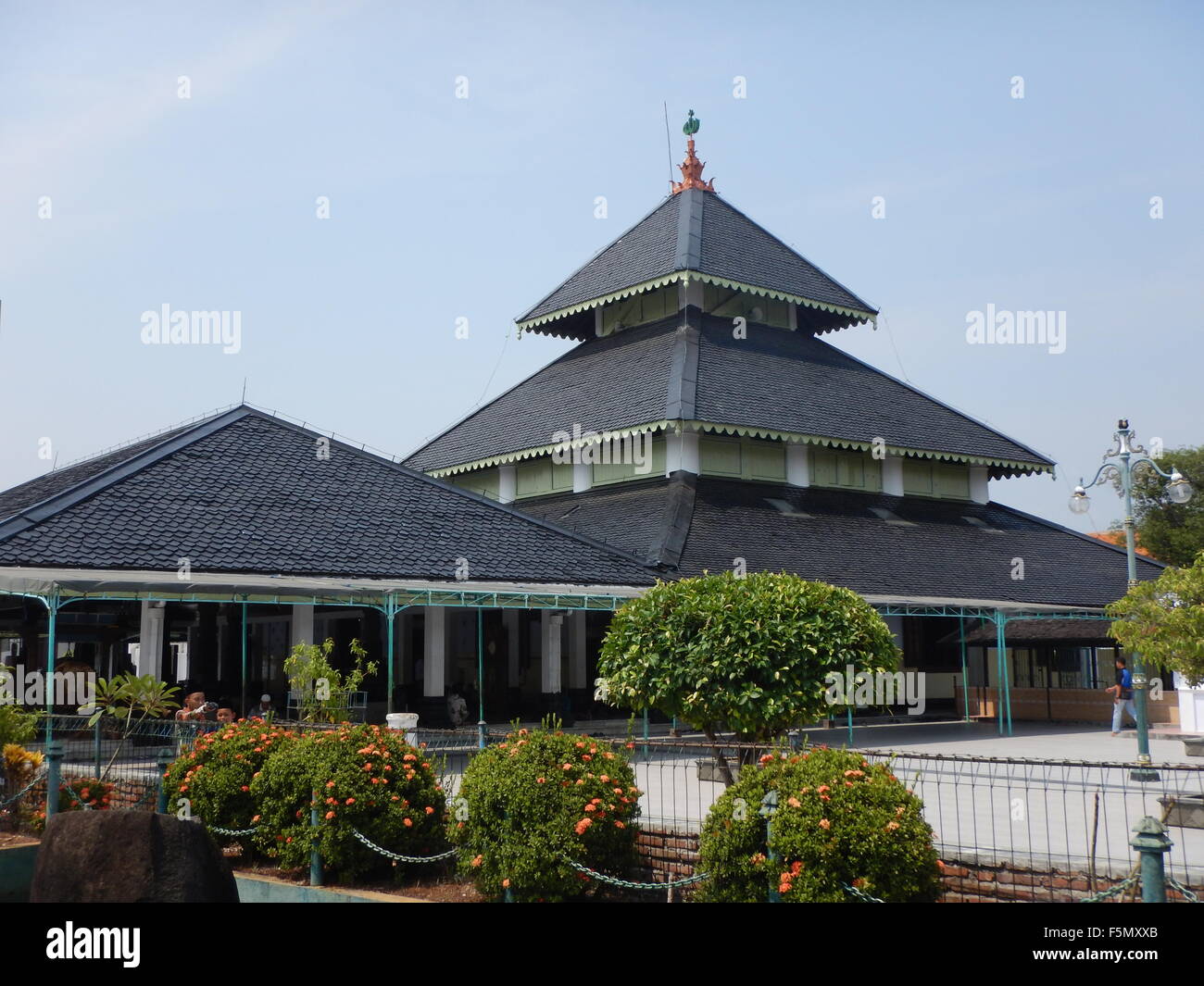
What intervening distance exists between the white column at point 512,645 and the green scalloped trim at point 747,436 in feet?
16.8

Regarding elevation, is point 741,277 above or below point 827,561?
above

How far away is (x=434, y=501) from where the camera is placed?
82.3 ft

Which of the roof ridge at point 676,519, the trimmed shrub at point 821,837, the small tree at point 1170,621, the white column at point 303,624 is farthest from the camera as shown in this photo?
the roof ridge at point 676,519

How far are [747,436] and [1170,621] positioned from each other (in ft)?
49.3

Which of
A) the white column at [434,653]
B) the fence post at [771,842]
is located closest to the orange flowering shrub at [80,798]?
the fence post at [771,842]

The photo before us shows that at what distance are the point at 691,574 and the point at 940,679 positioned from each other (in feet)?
38.3

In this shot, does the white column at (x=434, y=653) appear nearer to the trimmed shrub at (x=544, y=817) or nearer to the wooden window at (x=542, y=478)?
the wooden window at (x=542, y=478)

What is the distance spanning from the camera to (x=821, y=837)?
9.20 meters

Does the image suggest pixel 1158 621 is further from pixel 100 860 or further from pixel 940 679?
pixel 940 679

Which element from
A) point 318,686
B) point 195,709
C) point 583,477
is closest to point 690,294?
point 583,477

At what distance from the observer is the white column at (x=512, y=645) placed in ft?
90.2

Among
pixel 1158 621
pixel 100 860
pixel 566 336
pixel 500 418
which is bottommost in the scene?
pixel 100 860

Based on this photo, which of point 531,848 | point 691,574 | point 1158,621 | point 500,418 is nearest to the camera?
point 531,848
